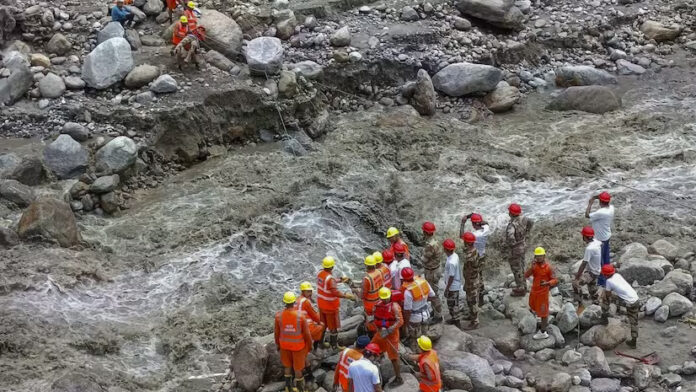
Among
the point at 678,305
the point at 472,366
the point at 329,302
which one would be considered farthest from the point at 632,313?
the point at 329,302

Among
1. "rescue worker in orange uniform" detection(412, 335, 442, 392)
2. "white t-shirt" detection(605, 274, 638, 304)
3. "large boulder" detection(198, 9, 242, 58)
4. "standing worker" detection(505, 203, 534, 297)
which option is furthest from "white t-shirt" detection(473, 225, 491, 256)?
"large boulder" detection(198, 9, 242, 58)

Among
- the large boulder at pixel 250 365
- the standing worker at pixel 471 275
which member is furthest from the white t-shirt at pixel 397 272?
the large boulder at pixel 250 365

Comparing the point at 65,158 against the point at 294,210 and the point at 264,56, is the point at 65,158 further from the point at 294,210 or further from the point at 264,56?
the point at 264,56

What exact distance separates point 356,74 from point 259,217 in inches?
226

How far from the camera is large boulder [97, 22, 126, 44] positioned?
18.0m

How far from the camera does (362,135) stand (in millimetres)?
17688

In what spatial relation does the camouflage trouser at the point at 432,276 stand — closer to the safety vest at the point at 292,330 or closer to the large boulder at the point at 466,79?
the safety vest at the point at 292,330

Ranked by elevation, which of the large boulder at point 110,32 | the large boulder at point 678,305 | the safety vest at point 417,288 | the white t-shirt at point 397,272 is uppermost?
the safety vest at point 417,288

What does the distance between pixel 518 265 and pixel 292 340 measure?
420 centimetres

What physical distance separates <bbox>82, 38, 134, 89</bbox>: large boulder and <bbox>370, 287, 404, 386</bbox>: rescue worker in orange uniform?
9699 mm

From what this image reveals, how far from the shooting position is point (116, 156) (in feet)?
50.3

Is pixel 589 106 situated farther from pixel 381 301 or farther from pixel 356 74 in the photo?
pixel 381 301

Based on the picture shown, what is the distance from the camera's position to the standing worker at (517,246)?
1200 centimetres

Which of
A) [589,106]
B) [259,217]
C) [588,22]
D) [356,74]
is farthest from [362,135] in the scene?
[588,22]
